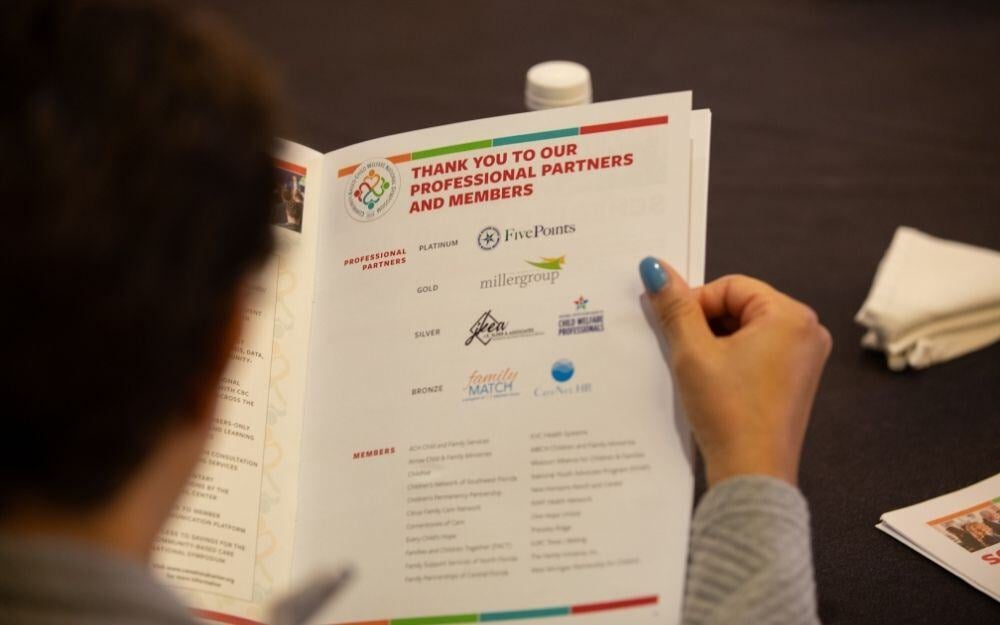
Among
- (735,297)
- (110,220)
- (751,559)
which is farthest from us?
(735,297)

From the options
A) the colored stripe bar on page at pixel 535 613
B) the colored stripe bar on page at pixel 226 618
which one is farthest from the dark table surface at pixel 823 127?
the colored stripe bar on page at pixel 226 618

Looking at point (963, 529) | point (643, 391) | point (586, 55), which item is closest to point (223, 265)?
point (643, 391)

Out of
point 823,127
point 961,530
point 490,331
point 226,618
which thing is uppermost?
point 823,127

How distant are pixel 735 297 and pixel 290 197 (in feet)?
1.25

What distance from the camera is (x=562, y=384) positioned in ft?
2.51

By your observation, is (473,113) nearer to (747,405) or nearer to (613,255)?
(613,255)

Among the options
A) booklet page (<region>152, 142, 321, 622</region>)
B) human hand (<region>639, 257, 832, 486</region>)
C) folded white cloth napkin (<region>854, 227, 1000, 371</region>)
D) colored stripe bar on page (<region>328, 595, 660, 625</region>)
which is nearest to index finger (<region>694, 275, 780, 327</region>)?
human hand (<region>639, 257, 832, 486</region>)

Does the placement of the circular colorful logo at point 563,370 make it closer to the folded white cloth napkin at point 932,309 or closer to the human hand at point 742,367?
the human hand at point 742,367

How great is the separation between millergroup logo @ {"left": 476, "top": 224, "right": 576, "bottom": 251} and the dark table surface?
268mm

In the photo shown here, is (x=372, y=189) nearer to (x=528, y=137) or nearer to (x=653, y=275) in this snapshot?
(x=528, y=137)

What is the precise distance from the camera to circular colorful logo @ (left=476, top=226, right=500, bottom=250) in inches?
32.0

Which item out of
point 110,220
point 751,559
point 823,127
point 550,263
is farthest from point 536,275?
point 823,127

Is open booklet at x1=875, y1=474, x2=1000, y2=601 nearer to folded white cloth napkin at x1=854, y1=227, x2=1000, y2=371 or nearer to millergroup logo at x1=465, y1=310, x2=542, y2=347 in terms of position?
folded white cloth napkin at x1=854, y1=227, x2=1000, y2=371

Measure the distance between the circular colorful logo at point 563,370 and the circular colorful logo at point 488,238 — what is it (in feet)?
0.36
